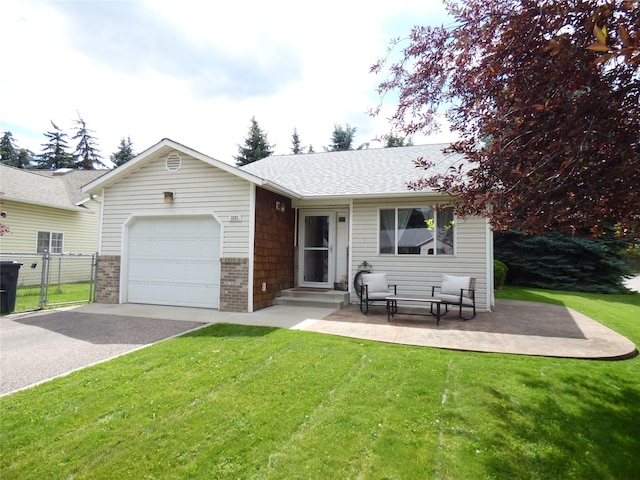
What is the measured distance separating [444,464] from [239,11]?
642 centimetres

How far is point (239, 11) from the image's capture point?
5363 millimetres

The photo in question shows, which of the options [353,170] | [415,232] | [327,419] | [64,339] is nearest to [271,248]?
[415,232]

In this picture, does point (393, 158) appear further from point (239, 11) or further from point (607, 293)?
point (607, 293)

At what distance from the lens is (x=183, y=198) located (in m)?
8.53

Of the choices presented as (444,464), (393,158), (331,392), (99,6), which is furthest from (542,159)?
(393,158)

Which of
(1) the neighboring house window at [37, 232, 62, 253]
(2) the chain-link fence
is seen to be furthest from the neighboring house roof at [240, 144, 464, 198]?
(1) the neighboring house window at [37, 232, 62, 253]

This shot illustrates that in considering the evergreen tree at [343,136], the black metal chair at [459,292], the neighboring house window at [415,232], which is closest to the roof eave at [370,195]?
the neighboring house window at [415,232]

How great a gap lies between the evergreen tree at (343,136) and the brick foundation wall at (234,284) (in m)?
23.9

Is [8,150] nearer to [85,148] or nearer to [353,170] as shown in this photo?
[85,148]

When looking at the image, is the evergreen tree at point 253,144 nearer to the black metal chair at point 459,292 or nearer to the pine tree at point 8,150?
the black metal chair at point 459,292

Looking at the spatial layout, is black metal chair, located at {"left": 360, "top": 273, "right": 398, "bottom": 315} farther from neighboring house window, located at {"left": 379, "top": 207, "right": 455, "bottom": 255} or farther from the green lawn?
the green lawn

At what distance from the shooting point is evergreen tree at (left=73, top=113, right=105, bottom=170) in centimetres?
3750

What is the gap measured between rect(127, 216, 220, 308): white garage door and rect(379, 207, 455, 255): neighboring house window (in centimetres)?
446

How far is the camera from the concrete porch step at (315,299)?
8.73 m
